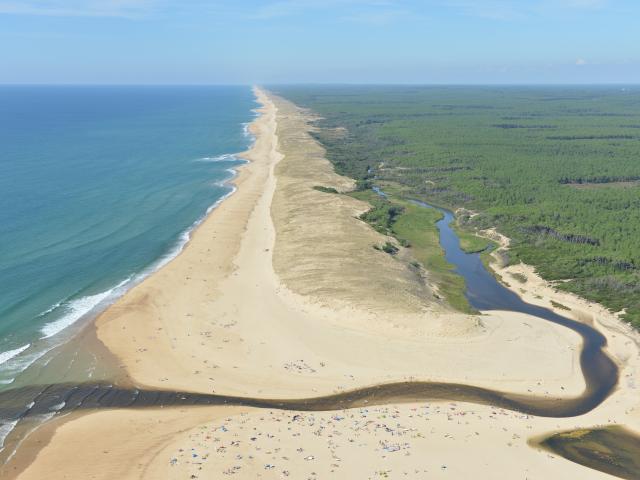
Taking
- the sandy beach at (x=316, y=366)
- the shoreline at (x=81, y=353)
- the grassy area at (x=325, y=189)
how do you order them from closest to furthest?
1. the sandy beach at (x=316, y=366)
2. the shoreline at (x=81, y=353)
3. the grassy area at (x=325, y=189)

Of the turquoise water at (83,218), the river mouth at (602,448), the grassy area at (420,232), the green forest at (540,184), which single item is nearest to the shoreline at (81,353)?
the turquoise water at (83,218)

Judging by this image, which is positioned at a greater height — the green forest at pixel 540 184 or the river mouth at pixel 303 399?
the green forest at pixel 540 184

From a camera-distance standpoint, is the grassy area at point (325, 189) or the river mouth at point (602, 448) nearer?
the river mouth at point (602, 448)

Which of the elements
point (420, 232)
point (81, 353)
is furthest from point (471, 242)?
point (81, 353)

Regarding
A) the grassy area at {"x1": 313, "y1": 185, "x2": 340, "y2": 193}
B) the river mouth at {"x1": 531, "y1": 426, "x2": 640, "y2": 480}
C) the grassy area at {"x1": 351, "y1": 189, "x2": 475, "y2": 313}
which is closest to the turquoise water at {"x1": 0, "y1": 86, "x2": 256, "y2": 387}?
the grassy area at {"x1": 313, "y1": 185, "x2": 340, "y2": 193}

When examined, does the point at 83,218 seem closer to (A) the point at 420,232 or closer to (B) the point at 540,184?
(A) the point at 420,232

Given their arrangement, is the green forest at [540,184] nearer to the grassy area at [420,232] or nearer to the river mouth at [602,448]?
the grassy area at [420,232]

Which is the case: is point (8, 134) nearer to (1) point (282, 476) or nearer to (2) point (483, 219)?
(2) point (483, 219)
